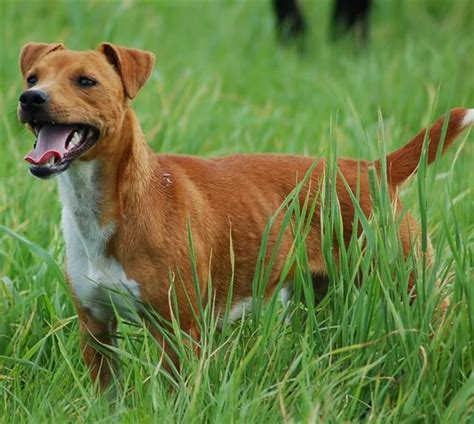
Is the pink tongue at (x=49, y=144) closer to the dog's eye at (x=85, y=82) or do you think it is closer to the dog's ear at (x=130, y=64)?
the dog's eye at (x=85, y=82)

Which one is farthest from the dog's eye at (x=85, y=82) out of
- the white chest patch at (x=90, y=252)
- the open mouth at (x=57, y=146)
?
the white chest patch at (x=90, y=252)

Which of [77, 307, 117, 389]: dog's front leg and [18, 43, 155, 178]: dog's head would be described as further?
[77, 307, 117, 389]: dog's front leg

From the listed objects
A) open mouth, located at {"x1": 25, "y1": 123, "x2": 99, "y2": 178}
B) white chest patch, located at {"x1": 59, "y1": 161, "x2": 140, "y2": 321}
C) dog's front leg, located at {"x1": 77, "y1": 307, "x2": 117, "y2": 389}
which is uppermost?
open mouth, located at {"x1": 25, "y1": 123, "x2": 99, "y2": 178}

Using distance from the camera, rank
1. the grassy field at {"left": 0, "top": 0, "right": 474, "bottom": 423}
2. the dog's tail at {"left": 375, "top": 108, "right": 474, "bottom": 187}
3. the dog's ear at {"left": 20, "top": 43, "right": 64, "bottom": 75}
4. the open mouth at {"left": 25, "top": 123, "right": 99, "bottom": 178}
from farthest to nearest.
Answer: the dog's tail at {"left": 375, "top": 108, "right": 474, "bottom": 187}, the dog's ear at {"left": 20, "top": 43, "right": 64, "bottom": 75}, the open mouth at {"left": 25, "top": 123, "right": 99, "bottom": 178}, the grassy field at {"left": 0, "top": 0, "right": 474, "bottom": 423}

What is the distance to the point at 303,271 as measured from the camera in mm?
4109

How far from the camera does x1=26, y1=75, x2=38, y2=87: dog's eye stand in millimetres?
4340

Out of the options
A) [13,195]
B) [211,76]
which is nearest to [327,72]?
[211,76]

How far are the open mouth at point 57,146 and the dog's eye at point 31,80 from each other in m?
0.19

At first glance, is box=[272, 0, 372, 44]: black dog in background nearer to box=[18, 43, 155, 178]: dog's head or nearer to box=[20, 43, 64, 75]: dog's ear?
box=[20, 43, 64, 75]: dog's ear

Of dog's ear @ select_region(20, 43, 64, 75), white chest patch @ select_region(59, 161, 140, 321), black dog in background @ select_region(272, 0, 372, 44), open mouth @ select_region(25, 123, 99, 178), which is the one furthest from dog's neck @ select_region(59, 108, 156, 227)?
black dog in background @ select_region(272, 0, 372, 44)

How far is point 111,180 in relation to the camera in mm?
4348

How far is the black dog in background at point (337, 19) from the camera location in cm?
1032

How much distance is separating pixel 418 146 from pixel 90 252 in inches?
53.6

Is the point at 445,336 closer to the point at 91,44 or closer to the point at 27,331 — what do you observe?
the point at 27,331
